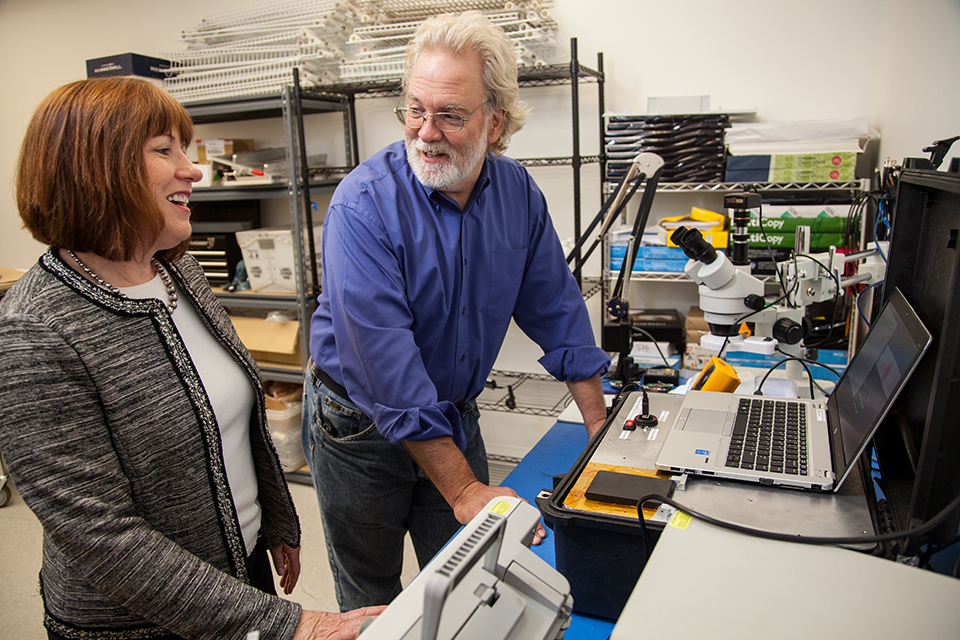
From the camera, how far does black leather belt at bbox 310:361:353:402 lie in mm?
1307

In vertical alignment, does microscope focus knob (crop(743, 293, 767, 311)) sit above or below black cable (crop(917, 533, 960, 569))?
above

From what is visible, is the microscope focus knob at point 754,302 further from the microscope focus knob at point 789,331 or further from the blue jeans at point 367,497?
the blue jeans at point 367,497

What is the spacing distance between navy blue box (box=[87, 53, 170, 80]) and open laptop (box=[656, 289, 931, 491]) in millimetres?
2822

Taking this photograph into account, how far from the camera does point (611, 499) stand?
83 cm

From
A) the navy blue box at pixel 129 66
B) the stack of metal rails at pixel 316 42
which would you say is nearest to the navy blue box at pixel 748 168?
the stack of metal rails at pixel 316 42

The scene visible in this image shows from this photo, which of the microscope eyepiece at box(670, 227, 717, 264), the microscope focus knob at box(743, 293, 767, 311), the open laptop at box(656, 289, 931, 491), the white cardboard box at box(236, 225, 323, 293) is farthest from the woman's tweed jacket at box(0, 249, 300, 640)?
the white cardboard box at box(236, 225, 323, 293)

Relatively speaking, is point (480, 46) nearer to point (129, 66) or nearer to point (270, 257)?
point (270, 257)

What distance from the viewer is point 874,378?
872 mm

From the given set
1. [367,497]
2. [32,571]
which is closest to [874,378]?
[367,497]

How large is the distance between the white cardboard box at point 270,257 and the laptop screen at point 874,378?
7.75 ft

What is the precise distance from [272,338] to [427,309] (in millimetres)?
2007

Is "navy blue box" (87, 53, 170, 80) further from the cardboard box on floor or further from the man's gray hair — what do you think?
the man's gray hair

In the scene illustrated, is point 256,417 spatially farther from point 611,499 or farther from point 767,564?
point 767,564

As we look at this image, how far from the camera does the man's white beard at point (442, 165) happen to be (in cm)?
121
